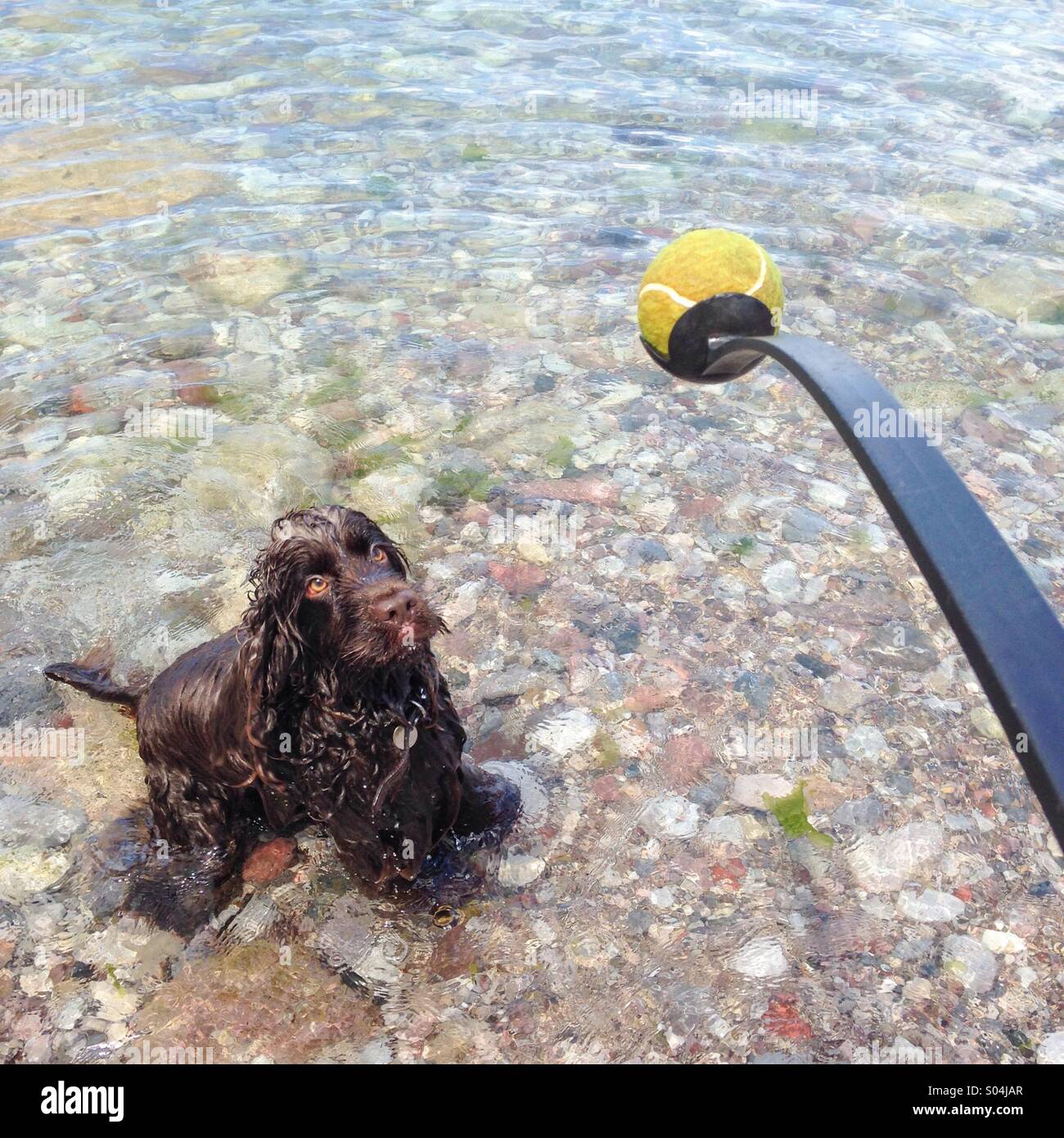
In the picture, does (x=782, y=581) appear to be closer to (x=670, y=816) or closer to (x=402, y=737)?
(x=670, y=816)

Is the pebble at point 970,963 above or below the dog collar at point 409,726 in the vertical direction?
below

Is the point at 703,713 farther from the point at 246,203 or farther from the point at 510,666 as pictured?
the point at 246,203

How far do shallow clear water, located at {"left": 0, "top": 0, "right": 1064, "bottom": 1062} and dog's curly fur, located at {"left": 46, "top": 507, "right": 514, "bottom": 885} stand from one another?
1.23ft

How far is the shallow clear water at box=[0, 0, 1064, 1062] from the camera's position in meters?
3.22

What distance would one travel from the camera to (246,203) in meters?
8.42

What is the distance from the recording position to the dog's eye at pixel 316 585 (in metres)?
2.63

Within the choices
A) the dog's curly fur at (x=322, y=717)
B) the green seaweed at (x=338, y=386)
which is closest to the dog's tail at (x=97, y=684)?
the dog's curly fur at (x=322, y=717)

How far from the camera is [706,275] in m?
2.85

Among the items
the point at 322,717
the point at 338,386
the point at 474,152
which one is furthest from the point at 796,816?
the point at 474,152

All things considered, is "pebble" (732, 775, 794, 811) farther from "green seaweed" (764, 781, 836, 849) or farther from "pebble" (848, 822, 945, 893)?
"pebble" (848, 822, 945, 893)

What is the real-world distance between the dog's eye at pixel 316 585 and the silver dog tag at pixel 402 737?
0.51 meters

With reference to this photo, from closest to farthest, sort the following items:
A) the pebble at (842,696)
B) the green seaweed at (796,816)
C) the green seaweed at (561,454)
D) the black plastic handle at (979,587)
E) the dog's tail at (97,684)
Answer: the black plastic handle at (979,587)
the green seaweed at (796,816)
the dog's tail at (97,684)
the pebble at (842,696)
the green seaweed at (561,454)

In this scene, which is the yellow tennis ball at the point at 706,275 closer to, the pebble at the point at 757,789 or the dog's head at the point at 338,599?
the dog's head at the point at 338,599

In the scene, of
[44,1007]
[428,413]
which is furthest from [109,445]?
[44,1007]
